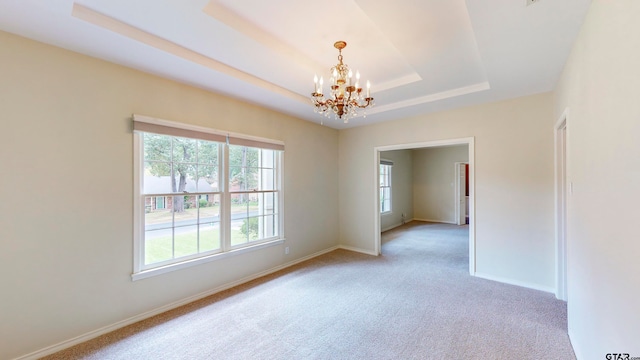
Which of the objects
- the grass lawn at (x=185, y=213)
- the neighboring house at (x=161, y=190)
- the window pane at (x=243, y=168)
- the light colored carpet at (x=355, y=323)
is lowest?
the light colored carpet at (x=355, y=323)

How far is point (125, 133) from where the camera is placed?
8.50 ft

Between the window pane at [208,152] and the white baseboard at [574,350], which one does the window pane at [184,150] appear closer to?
the window pane at [208,152]

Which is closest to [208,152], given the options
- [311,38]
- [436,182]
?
[311,38]

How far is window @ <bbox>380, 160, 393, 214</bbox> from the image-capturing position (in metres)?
7.23

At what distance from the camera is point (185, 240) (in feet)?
10.1

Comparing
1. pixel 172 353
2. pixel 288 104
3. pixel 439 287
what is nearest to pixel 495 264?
pixel 439 287

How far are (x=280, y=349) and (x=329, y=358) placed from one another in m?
0.43

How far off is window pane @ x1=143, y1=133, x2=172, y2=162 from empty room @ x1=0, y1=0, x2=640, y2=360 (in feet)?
0.08

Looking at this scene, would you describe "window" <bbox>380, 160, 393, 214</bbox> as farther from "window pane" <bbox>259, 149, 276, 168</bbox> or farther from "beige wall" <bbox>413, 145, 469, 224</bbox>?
"window pane" <bbox>259, 149, 276, 168</bbox>

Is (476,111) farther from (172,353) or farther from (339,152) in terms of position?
(172,353)

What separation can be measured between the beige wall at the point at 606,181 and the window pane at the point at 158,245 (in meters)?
3.63

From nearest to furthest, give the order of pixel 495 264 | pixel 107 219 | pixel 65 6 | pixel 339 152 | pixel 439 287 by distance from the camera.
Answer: pixel 65 6 → pixel 107 219 → pixel 439 287 → pixel 495 264 → pixel 339 152

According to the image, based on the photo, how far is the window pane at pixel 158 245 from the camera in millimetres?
2789

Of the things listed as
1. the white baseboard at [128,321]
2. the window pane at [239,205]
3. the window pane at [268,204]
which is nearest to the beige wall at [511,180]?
the window pane at [268,204]
